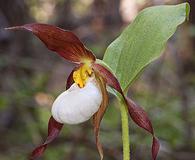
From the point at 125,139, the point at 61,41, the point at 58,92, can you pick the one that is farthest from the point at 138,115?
the point at 58,92

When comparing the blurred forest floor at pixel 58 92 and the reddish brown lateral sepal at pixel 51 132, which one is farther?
the blurred forest floor at pixel 58 92

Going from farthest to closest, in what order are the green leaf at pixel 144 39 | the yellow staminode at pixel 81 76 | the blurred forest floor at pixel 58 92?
the blurred forest floor at pixel 58 92 → the yellow staminode at pixel 81 76 → the green leaf at pixel 144 39

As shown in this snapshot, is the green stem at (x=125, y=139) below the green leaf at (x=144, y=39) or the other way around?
below

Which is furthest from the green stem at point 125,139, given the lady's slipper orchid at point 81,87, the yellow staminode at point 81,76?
the yellow staminode at point 81,76

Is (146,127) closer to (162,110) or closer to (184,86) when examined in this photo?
(162,110)

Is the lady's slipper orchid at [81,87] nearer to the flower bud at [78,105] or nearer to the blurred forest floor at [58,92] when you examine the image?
the flower bud at [78,105]

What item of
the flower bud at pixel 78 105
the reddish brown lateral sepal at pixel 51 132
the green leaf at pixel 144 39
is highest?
the green leaf at pixel 144 39

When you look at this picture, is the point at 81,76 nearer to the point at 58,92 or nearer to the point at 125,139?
the point at 125,139
